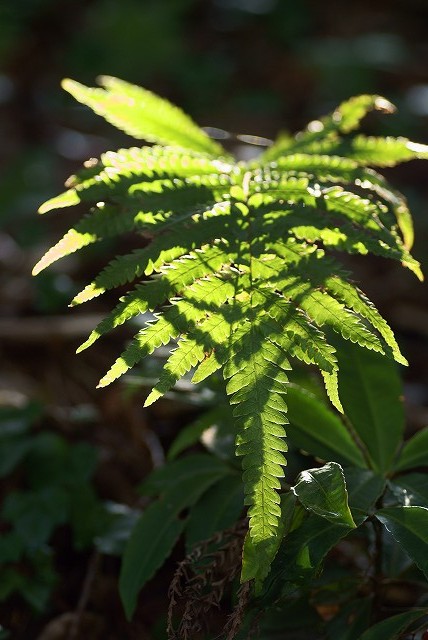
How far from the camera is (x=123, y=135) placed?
4.39 metres

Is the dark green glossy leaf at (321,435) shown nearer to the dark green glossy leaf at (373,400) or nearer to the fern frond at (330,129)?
the dark green glossy leaf at (373,400)

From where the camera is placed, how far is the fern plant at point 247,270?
3.67 feet

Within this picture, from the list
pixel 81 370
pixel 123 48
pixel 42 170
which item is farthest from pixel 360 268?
pixel 123 48

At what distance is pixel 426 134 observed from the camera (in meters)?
4.22

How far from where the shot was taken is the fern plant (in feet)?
3.67

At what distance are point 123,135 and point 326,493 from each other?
360cm

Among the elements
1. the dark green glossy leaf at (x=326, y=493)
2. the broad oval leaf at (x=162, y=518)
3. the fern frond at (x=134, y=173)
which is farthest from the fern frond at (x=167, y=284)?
the broad oval leaf at (x=162, y=518)

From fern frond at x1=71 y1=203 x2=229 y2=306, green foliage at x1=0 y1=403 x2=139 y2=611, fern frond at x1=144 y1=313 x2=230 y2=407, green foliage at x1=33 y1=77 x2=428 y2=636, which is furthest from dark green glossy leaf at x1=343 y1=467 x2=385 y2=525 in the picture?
green foliage at x1=0 y1=403 x2=139 y2=611

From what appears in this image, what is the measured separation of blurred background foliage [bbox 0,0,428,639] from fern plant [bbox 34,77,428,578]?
61 cm

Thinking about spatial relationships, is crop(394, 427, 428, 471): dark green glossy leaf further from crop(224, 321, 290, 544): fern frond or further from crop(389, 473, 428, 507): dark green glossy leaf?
crop(224, 321, 290, 544): fern frond

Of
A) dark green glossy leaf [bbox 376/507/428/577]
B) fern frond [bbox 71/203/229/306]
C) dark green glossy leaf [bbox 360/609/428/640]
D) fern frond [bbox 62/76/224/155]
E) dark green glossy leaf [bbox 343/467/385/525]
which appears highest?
fern frond [bbox 62/76/224/155]

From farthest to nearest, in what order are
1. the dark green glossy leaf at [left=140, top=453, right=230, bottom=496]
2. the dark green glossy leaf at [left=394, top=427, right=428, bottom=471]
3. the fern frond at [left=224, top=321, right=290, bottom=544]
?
the dark green glossy leaf at [left=140, top=453, right=230, bottom=496] → the dark green glossy leaf at [left=394, top=427, right=428, bottom=471] → the fern frond at [left=224, top=321, right=290, bottom=544]

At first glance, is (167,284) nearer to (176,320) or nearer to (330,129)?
(176,320)

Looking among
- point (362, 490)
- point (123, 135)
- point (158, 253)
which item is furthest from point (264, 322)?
point (123, 135)
